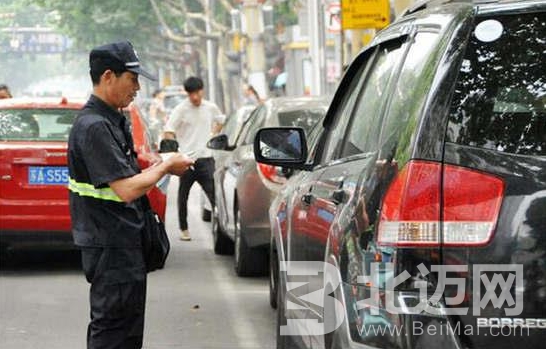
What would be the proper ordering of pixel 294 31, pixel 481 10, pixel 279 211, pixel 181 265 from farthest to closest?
pixel 294 31 < pixel 181 265 < pixel 279 211 < pixel 481 10

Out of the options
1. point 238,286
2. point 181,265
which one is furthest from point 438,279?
point 181,265

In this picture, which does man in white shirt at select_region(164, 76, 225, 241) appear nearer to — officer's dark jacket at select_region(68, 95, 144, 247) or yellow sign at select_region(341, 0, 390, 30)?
yellow sign at select_region(341, 0, 390, 30)

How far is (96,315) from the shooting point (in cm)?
543

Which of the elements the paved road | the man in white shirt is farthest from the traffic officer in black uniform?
the man in white shirt

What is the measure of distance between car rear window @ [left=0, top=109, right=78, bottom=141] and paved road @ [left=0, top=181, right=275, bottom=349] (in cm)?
116

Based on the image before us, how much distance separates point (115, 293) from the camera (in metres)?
5.36

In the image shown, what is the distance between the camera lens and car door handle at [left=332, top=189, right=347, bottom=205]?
15.5 feet

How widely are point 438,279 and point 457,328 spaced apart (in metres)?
0.15

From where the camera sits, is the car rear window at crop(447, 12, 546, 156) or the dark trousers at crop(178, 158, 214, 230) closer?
the car rear window at crop(447, 12, 546, 156)

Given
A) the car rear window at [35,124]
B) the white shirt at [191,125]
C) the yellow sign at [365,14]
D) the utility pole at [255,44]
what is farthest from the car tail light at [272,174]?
the utility pole at [255,44]

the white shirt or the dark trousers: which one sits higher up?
the white shirt

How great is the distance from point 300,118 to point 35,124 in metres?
2.27

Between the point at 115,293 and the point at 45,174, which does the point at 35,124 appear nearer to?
the point at 45,174

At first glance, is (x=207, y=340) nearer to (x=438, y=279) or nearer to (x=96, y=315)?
(x=96, y=315)
